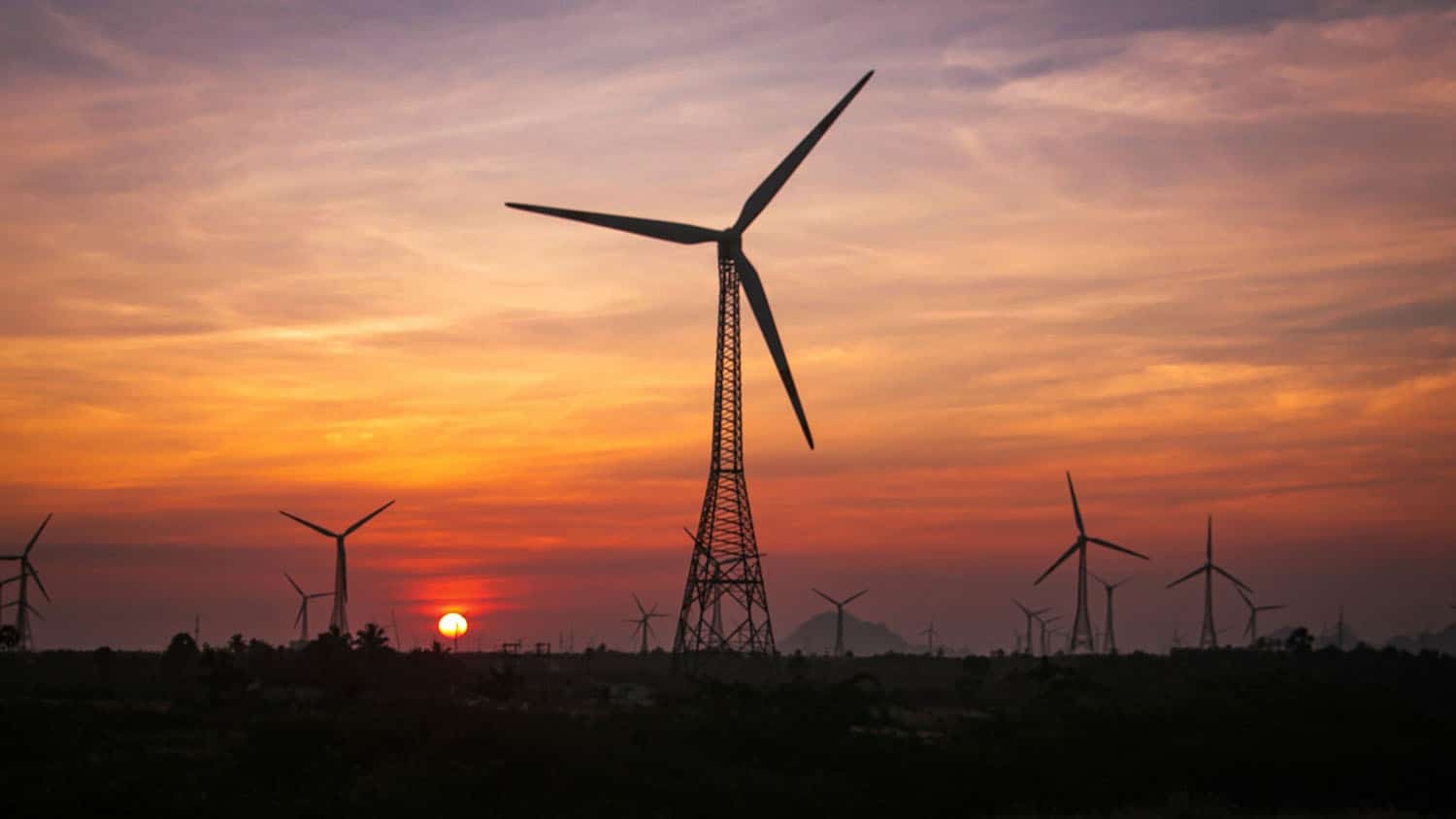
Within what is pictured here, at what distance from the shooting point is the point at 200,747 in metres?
64.8

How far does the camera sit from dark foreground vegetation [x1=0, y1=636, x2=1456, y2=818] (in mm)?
59219

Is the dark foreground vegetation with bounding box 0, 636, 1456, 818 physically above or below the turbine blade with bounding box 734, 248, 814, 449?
below

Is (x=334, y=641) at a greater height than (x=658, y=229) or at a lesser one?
lesser

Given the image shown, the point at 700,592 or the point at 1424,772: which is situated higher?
the point at 700,592

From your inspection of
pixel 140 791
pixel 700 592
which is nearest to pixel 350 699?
pixel 700 592

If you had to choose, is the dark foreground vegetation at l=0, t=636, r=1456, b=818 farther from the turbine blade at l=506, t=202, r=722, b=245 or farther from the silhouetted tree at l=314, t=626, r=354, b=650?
the turbine blade at l=506, t=202, r=722, b=245

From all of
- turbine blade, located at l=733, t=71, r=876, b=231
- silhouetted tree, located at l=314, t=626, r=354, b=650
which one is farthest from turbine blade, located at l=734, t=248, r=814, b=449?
silhouetted tree, located at l=314, t=626, r=354, b=650

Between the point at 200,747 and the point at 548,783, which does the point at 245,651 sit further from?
the point at 548,783

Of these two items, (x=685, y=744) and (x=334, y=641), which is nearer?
(x=685, y=744)

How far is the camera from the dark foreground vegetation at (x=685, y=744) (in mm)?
59219

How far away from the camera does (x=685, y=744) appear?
70.2m

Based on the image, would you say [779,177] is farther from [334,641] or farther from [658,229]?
[334,641]

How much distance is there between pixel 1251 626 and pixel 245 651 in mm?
127606

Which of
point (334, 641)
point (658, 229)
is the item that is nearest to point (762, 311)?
point (658, 229)
